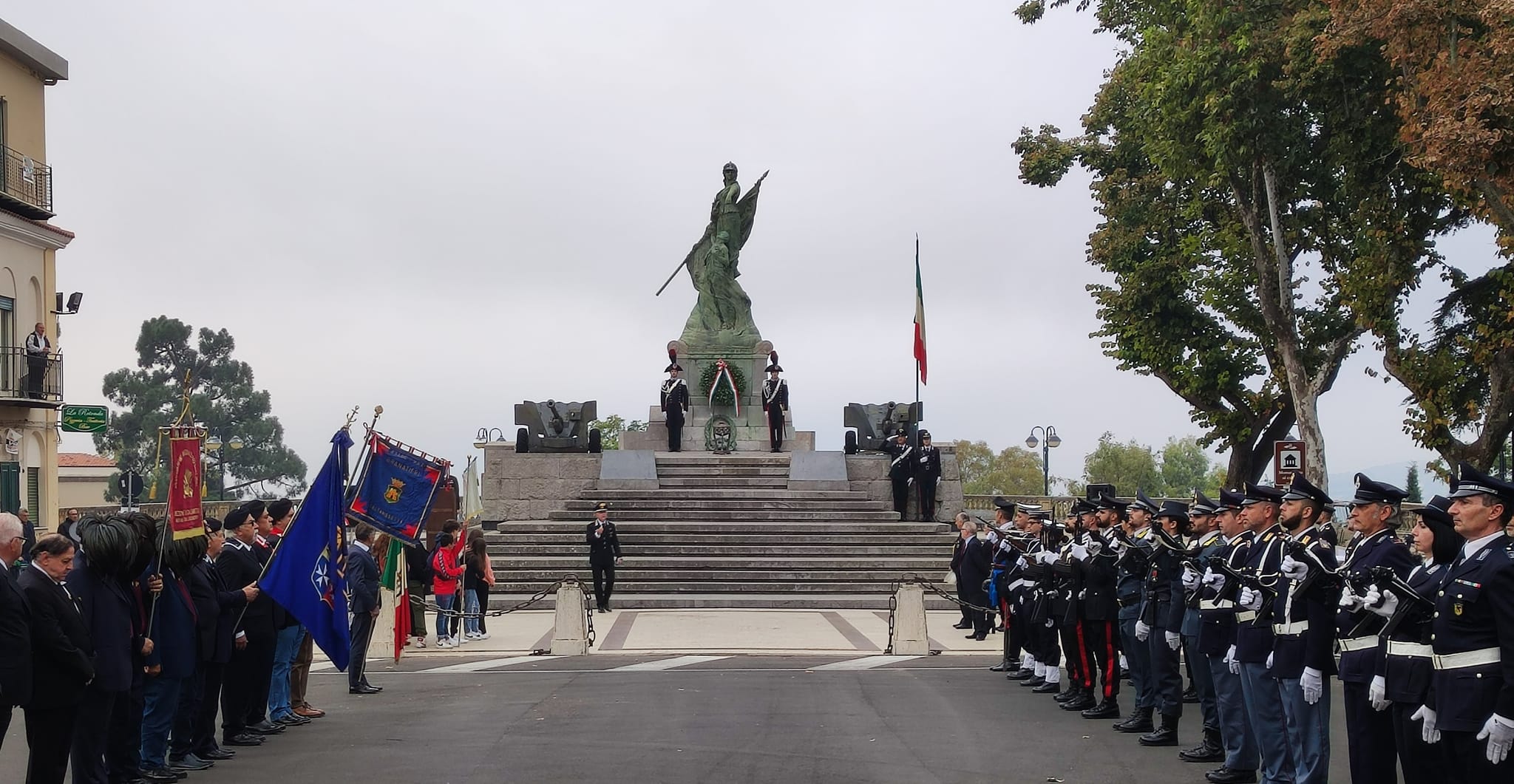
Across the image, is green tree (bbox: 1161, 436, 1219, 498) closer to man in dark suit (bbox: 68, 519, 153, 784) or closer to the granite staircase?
the granite staircase

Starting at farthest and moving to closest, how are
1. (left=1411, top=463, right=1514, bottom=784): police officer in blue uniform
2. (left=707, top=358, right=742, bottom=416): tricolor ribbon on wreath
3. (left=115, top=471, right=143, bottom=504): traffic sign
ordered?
(left=707, top=358, right=742, bottom=416): tricolor ribbon on wreath → (left=115, top=471, right=143, bottom=504): traffic sign → (left=1411, top=463, right=1514, bottom=784): police officer in blue uniform

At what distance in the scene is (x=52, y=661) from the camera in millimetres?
8453

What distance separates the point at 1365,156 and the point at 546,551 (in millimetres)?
15255

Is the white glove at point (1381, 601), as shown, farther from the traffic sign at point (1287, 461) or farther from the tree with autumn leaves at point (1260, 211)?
the tree with autumn leaves at point (1260, 211)

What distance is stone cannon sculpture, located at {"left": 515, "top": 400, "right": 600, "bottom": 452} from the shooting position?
107 feet

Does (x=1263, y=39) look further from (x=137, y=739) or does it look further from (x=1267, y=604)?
(x=137, y=739)

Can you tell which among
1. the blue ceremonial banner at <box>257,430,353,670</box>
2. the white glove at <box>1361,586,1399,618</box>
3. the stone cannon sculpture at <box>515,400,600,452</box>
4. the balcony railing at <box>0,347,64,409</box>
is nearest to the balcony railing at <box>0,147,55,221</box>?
the balcony railing at <box>0,347,64,409</box>

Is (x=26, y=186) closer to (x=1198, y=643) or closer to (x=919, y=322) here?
(x=919, y=322)

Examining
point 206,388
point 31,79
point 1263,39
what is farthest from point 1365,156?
point 206,388

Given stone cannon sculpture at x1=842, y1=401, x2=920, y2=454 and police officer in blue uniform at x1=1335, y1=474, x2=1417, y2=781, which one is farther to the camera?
stone cannon sculpture at x1=842, y1=401, x2=920, y2=454

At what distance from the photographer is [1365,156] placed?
26.2m

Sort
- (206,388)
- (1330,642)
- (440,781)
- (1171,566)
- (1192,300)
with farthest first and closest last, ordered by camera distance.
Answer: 1. (206,388)
2. (1192,300)
3. (1171,566)
4. (440,781)
5. (1330,642)

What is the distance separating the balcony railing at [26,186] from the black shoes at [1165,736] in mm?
28124

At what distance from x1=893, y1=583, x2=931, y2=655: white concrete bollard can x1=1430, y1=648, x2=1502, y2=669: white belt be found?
1134cm
